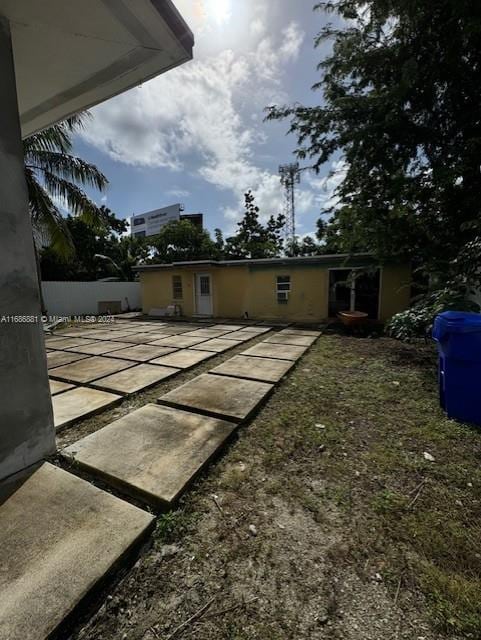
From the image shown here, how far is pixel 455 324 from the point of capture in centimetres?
272

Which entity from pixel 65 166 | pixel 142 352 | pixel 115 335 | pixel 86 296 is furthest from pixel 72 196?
pixel 86 296

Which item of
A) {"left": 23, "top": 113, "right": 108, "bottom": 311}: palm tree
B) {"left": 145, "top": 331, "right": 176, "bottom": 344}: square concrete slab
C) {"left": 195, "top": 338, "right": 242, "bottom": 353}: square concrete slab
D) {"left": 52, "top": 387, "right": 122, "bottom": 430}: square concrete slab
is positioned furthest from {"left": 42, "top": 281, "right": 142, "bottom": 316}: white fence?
{"left": 52, "top": 387, "right": 122, "bottom": 430}: square concrete slab

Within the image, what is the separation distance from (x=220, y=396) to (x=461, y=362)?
275cm

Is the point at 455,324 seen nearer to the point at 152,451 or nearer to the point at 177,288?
the point at 152,451

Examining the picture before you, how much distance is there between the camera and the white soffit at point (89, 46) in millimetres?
1748

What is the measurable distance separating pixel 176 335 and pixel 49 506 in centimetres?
645

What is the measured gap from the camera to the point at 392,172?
6824 mm

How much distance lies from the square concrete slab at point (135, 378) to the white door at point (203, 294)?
7746 millimetres

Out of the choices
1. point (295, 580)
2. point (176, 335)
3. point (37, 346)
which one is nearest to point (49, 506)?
point (37, 346)

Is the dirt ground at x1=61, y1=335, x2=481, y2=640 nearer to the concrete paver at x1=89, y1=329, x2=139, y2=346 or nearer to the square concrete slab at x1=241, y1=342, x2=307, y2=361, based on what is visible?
the square concrete slab at x1=241, y1=342, x2=307, y2=361

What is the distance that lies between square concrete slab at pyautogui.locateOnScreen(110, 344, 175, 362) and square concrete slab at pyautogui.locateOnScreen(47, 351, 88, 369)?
2.23 ft

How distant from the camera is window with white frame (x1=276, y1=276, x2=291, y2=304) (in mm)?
11070

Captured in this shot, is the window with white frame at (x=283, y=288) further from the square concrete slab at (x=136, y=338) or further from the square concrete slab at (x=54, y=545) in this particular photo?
the square concrete slab at (x=54, y=545)

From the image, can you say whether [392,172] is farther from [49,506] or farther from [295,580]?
[49,506]
